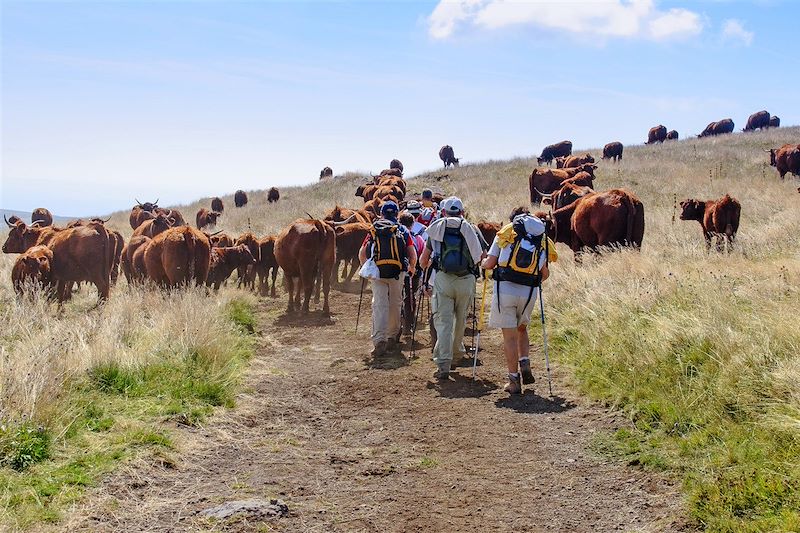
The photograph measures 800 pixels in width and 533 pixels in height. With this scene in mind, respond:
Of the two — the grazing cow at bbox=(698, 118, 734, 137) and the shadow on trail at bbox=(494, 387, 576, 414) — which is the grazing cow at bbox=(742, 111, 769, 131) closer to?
the grazing cow at bbox=(698, 118, 734, 137)

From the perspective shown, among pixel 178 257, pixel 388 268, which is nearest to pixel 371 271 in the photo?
pixel 388 268

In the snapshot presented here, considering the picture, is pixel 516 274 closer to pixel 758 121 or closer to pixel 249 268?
pixel 249 268

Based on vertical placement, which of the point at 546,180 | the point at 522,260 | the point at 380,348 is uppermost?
the point at 546,180

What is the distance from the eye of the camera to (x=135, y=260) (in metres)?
14.9

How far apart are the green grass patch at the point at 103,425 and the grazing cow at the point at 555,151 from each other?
42.6 m

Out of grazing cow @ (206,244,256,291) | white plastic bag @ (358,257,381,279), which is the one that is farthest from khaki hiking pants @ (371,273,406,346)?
grazing cow @ (206,244,256,291)

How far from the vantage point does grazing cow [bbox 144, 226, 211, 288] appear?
13539 mm

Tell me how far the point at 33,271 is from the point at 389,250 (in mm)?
7476

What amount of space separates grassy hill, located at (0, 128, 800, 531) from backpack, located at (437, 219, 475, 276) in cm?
174

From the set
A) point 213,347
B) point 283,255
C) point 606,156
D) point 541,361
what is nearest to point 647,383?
point 541,361

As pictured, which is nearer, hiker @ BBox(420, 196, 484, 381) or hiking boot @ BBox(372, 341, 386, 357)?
hiker @ BBox(420, 196, 484, 381)

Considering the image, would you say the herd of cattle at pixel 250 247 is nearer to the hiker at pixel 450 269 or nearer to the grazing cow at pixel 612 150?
the hiker at pixel 450 269

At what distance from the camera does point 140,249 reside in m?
14.8

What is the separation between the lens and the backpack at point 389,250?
10.2 meters
